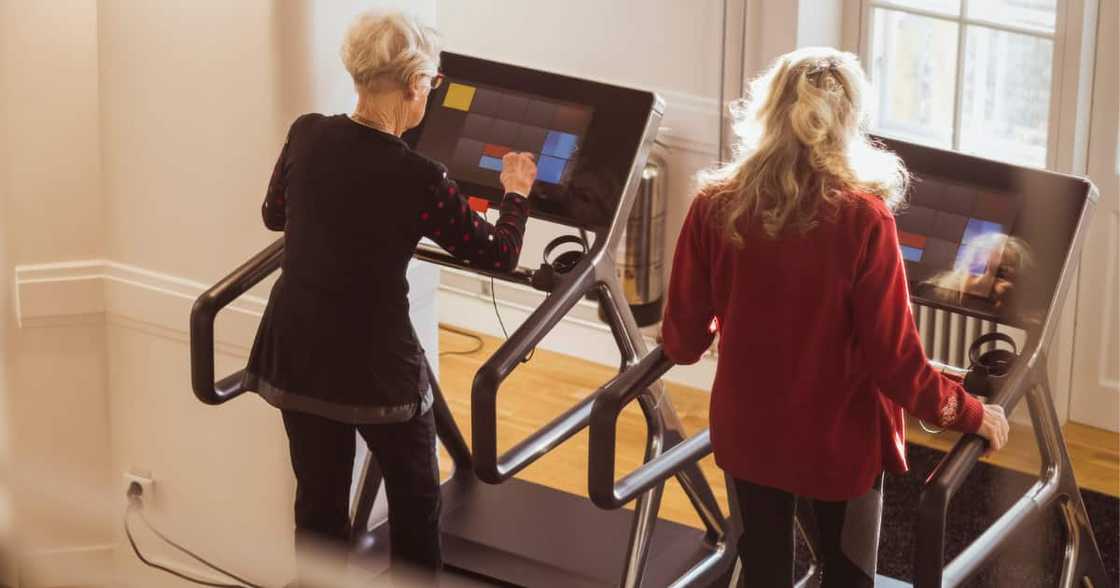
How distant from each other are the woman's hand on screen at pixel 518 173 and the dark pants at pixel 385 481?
416 millimetres

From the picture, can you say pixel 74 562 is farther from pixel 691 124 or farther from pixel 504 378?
pixel 691 124

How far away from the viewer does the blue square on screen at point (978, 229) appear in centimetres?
250

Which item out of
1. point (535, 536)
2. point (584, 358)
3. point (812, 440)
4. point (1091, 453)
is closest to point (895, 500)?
point (1091, 453)

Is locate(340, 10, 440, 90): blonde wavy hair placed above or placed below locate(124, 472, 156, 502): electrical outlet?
above

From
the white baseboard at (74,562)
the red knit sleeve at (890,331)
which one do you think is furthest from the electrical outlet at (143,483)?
the red knit sleeve at (890,331)

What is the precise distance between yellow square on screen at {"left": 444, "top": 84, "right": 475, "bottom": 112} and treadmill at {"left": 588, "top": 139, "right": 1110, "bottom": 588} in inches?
29.3

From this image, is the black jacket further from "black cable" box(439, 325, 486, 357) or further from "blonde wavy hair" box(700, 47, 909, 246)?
"black cable" box(439, 325, 486, 357)

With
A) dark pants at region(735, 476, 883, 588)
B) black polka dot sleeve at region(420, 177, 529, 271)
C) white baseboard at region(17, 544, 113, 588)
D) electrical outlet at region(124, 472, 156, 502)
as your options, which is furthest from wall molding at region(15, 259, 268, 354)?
dark pants at region(735, 476, 883, 588)

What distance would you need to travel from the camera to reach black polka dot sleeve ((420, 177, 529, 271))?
7.63 feet

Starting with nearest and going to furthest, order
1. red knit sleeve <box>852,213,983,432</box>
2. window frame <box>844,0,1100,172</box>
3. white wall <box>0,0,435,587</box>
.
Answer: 1. red knit sleeve <box>852,213,983,432</box>
2. white wall <box>0,0,435,587</box>
3. window frame <box>844,0,1100,172</box>

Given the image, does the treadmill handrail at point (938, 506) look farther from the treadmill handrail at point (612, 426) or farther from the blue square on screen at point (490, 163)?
the blue square on screen at point (490, 163)

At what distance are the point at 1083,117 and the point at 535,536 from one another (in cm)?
188

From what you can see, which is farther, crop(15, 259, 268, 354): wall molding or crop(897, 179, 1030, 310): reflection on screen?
crop(15, 259, 268, 354): wall molding

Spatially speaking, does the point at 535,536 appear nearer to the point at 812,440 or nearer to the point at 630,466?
the point at 630,466
